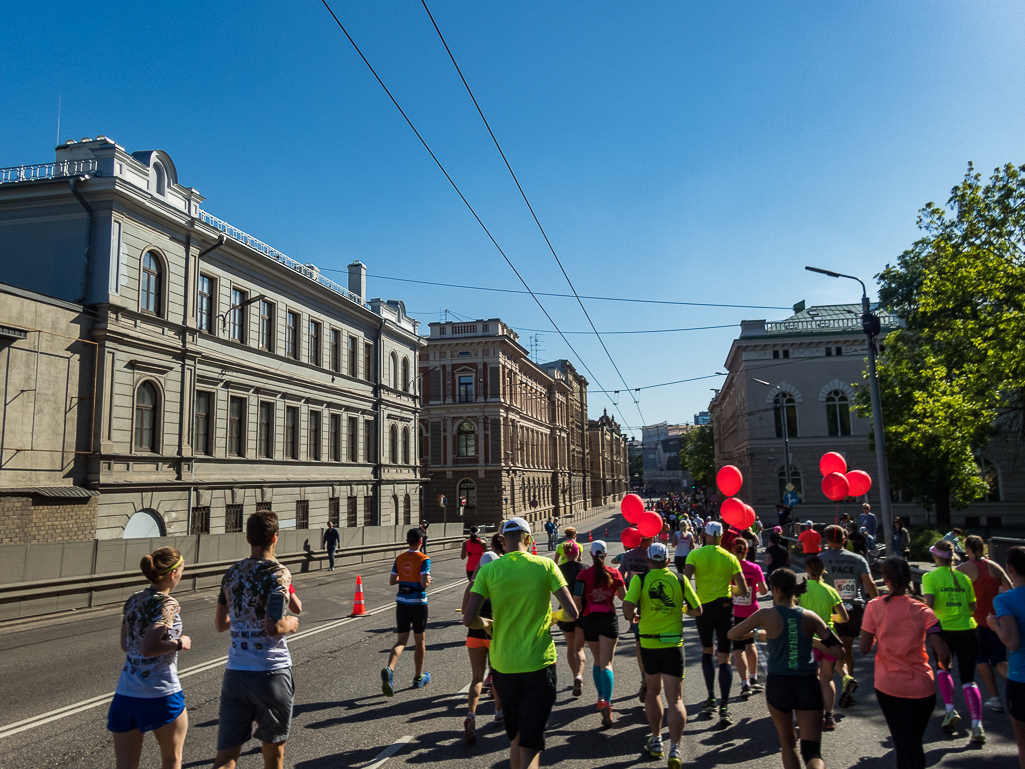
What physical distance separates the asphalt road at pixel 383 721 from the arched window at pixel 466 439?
4139 cm

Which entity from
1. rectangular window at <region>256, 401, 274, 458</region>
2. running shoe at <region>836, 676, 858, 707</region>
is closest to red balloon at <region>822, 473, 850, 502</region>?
running shoe at <region>836, 676, 858, 707</region>

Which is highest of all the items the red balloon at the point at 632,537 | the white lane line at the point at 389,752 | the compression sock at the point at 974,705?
the red balloon at the point at 632,537

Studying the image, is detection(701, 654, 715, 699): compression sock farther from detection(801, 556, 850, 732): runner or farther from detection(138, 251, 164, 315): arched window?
detection(138, 251, 164, 315): arched window

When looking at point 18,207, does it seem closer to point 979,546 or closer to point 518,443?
point 979,546

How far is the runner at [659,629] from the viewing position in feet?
18.7

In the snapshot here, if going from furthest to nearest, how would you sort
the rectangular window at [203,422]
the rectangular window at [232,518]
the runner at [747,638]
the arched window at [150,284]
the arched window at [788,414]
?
the arched window at [788,414]
the rectangular window at [232,518]
the rectangular window at [203,422]
the arched window at [150,284]
the runner at [747,638]

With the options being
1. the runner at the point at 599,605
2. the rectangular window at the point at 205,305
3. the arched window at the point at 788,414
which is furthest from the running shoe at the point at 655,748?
the arched window at the point at 788,414

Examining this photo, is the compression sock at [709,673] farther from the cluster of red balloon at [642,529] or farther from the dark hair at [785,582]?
the dark hair at [785,582]

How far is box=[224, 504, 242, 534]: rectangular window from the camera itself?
24.1 metres

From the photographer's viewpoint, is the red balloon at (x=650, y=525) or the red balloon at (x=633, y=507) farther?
the red balloon at (x=633, y=507)

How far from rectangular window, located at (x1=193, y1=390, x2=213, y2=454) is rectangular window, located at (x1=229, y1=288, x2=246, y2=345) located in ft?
9.11

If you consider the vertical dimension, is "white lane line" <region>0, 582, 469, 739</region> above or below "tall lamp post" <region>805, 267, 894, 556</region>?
below

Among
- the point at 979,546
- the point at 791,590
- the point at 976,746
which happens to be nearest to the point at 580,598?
the point at 791,590

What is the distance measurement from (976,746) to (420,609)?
17.9 ft
